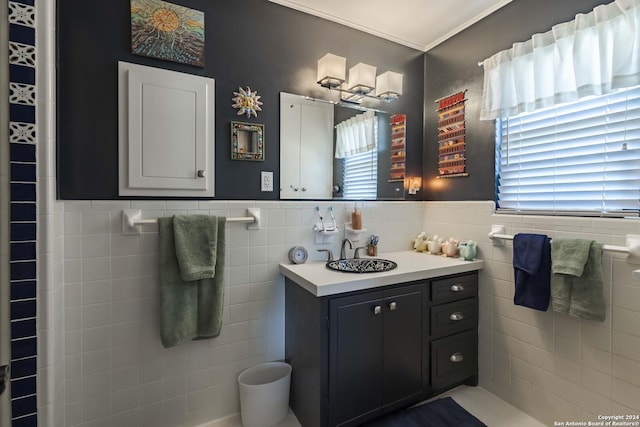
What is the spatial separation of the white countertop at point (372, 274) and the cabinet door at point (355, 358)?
7cm

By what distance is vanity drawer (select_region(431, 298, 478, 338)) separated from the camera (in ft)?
5.78

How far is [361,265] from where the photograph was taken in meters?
1.87

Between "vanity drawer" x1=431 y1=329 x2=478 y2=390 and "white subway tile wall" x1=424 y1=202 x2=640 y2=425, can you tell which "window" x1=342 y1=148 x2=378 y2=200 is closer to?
"white subway tile wall" x1=424 y1=202 x2=640 y2=425

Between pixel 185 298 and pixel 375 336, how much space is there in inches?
40.2

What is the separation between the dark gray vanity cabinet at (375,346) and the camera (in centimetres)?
145

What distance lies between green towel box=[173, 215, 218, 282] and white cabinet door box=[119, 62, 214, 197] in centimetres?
17

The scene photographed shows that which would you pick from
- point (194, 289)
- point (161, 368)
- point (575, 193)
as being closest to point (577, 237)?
point (575, 193)

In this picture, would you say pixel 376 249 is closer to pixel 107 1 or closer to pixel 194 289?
pixel 194 289

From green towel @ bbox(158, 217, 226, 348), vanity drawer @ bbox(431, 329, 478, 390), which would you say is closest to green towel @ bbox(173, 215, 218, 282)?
green towel @ bbox(158, 217, 226, 348)

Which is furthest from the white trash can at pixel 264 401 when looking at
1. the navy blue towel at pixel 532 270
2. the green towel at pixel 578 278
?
the green towel at pixel 578 278

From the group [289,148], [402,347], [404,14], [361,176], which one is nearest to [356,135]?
[361,176]

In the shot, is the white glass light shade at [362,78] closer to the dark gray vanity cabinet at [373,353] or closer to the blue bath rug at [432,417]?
the dark gray vanity cabinet at [373,353]

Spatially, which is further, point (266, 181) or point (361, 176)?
point (361, 176)

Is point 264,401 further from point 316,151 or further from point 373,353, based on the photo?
point 316,151
